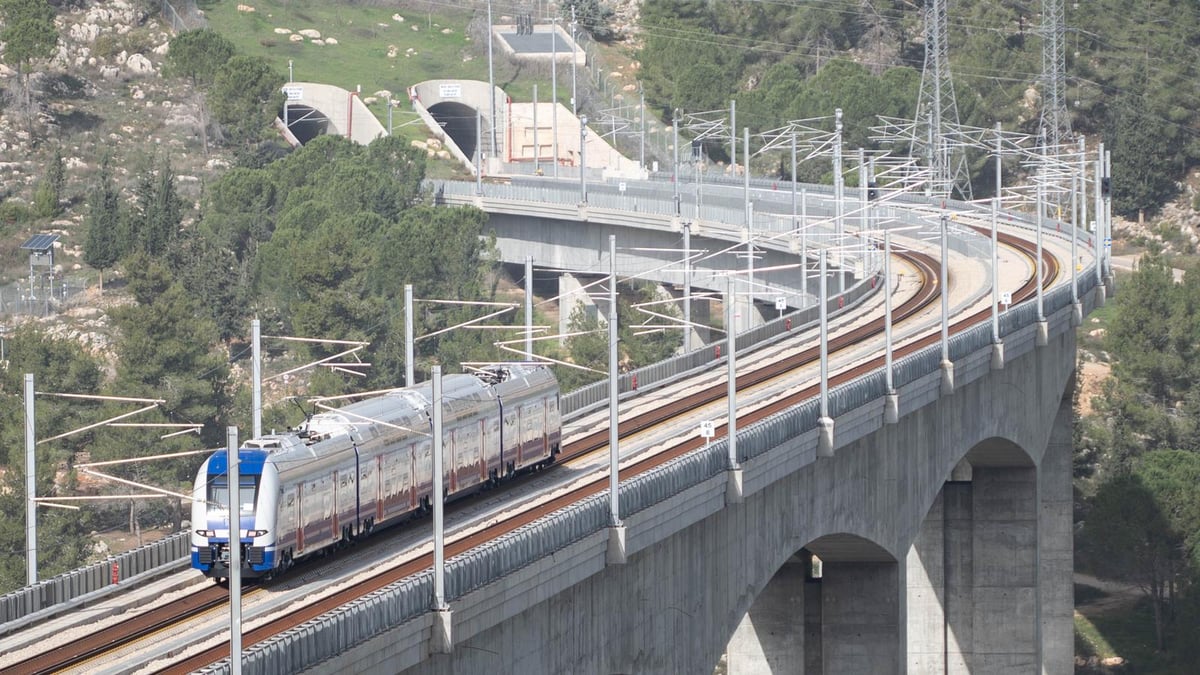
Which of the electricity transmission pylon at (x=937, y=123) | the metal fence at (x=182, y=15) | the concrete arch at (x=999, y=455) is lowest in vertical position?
the concrete arch at (x=999, y=455)

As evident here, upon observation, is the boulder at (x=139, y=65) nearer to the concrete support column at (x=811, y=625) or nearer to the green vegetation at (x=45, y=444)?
the green vegetation at (x=45, y=444)

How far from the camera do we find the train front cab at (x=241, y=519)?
42875mm

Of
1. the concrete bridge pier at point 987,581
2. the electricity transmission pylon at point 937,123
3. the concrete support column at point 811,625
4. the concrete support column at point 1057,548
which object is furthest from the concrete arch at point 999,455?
the electricity transmission pylon at point 937,123

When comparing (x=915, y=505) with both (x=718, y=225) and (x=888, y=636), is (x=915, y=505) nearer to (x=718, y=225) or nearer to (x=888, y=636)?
(x=888, y=636)

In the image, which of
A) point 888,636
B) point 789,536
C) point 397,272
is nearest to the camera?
point 789,536

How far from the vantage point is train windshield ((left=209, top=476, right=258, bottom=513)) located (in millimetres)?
43219

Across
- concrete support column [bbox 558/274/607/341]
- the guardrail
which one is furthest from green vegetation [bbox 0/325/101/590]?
the guardrail

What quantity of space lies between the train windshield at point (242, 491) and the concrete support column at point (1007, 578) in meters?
50.8

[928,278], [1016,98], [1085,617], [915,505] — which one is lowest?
[1085,617]

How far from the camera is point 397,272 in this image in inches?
4830

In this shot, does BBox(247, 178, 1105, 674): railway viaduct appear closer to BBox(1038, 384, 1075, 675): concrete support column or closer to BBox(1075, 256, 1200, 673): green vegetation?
BBox(1038, 384, 1075, 675): concrete support column

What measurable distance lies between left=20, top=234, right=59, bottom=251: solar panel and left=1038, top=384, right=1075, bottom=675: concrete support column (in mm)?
62056

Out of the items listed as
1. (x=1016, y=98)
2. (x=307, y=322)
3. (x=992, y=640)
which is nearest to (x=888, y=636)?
(x=992, y=640)

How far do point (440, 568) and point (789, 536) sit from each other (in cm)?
2144
